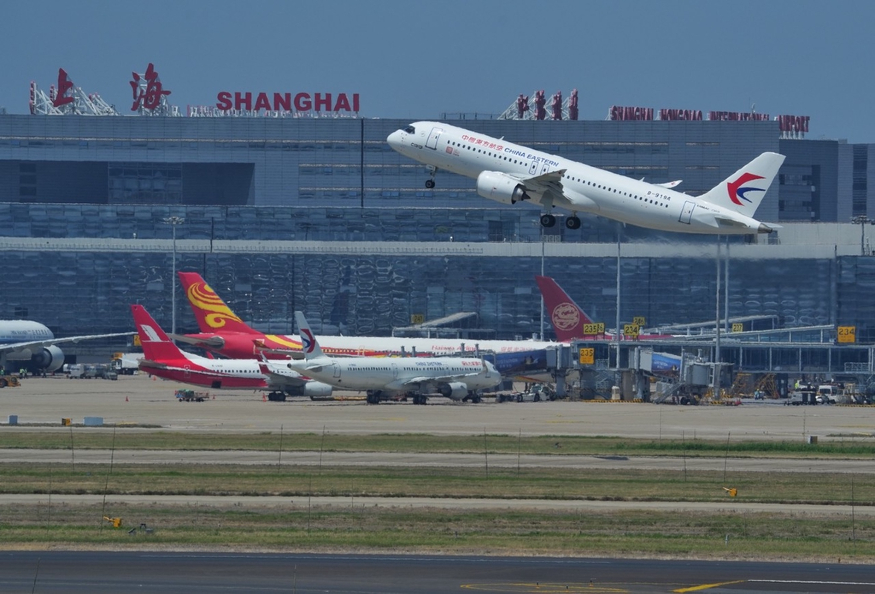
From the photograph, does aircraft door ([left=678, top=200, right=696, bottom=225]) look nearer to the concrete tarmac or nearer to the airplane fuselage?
the concrete tarmac

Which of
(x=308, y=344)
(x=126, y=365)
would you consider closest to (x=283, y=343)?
(x=308, y=344)

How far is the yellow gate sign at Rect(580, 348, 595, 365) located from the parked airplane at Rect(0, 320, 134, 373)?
45.3m

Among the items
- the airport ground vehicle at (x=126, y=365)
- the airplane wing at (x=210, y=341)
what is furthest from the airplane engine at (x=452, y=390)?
the airport ground vehicle at (x=126, y=365)

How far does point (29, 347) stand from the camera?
434 feet

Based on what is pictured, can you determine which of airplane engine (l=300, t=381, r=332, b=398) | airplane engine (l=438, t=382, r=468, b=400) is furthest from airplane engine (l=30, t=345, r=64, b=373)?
airplane engine (l=438, t=382, r=468, b=400)

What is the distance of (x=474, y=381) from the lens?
10769 centimetres

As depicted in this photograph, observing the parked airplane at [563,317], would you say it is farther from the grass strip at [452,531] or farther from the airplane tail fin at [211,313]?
the grass strip at [452,531]

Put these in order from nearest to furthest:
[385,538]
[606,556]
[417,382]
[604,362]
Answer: [606,556]
[385,538]
[417,382]
[604,362]

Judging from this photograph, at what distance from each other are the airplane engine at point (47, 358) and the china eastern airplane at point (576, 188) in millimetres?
70605

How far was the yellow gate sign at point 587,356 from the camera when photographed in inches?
4751

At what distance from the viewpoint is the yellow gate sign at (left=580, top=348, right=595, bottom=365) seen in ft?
396

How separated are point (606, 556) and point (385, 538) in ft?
20.2

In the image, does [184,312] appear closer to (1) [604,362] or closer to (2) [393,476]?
(1) [604,362]

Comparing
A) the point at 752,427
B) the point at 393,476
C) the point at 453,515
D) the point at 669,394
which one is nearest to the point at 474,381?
the point at 669,394
